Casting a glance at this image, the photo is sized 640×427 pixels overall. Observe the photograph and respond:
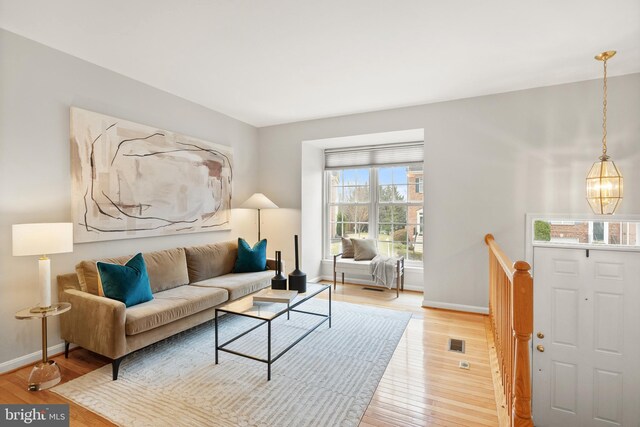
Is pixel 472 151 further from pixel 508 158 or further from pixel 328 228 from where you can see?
pixel 328 228

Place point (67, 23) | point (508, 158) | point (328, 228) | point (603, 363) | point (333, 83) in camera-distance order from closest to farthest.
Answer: point (67, 23) < point (603, 363) < point (333, 83) < point (508, 158) < point (328, 228)

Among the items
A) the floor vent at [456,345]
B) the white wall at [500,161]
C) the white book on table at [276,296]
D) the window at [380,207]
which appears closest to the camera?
the white book on table at [276,296]

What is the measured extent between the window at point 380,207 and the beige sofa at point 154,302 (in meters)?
2.11

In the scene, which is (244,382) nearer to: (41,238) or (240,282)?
(240,282)

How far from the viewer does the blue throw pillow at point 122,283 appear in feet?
8.26

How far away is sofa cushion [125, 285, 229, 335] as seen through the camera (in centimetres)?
240

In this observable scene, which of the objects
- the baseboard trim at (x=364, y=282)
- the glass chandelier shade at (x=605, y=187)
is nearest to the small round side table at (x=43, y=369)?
the baseboard trim at (x=364, y=282)

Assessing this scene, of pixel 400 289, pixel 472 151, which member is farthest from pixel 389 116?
pixel 400 289

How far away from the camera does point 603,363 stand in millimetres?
2523

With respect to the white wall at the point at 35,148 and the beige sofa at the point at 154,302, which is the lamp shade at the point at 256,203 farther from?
the white wall at the point at 35,148

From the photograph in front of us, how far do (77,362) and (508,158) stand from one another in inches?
188

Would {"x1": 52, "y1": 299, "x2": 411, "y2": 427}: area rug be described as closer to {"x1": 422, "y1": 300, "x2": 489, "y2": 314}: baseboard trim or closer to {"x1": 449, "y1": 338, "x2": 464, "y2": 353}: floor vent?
{"x1": 449, "y1": 338, "x2": 464, "y2": 353}: floor vent

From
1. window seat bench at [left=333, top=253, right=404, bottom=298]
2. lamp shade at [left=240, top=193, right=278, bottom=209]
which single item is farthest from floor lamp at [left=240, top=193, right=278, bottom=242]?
window seat bench at [left=333, top=253, right=404, bottom=298]

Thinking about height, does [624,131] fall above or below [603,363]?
above
